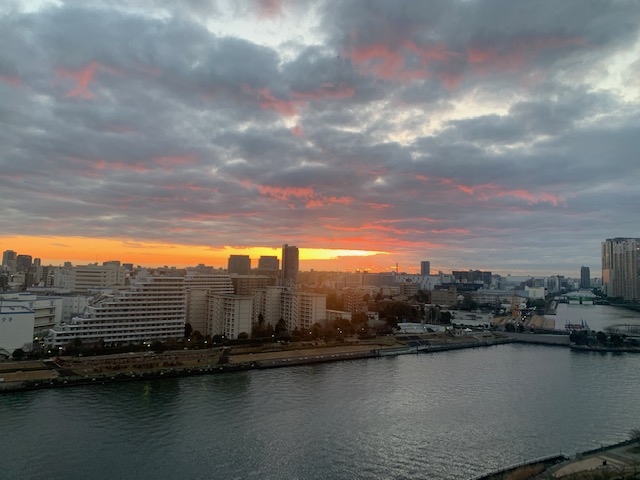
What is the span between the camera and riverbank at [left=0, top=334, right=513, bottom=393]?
11594mm

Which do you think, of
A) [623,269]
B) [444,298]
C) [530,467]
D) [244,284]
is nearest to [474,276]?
[623,269]

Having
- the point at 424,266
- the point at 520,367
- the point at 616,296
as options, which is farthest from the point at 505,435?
the point at 424,266

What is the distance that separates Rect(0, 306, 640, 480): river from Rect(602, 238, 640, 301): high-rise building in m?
→ 51.5

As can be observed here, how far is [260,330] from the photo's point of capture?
18891 millimetres

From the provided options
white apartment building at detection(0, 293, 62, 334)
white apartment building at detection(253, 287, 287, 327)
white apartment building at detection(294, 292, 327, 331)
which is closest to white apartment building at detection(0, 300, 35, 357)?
white apartment building at detection(0, 293, 62, 334)

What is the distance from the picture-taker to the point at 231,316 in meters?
18.4

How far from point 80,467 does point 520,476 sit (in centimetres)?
650

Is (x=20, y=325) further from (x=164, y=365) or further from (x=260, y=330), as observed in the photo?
(x=260, y=330)

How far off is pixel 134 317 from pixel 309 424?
9.85 m

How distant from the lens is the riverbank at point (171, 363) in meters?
11.6

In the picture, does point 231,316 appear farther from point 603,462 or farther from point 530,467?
point 603,462

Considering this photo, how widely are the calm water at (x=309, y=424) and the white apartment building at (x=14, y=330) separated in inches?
160

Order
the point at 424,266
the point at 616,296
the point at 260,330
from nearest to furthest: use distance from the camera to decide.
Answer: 1. the point at 260,330
2. the point at 616,296
3. the point at 424,266

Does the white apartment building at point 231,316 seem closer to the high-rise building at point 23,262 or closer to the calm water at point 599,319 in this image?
the calm water at point 599,319
